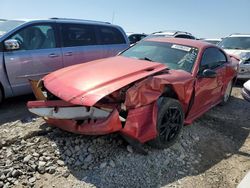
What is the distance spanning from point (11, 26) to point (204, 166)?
430 centimetres

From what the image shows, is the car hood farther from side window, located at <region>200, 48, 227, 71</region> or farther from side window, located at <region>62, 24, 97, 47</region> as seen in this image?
side window, located at <region>62, 24, 97, 47</region>

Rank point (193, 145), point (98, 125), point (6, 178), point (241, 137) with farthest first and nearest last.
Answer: point (241, 137), point (193, 145), point (98, 125), point (6, 178)

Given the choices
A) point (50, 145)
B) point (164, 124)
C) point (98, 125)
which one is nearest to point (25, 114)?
point (50, 145)

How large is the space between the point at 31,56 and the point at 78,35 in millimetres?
1360

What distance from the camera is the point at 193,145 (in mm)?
4562

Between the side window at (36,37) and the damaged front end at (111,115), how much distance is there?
216 centimetres

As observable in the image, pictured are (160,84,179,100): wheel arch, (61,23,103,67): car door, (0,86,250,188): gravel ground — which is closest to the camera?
(0,86,250,188): gravel ground

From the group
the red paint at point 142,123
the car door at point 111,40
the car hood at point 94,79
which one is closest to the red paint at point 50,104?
the car hood at point 94,79

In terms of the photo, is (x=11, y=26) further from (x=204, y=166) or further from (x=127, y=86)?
(x=204, y=166)

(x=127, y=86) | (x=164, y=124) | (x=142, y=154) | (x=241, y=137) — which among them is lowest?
(x=241, y=137)

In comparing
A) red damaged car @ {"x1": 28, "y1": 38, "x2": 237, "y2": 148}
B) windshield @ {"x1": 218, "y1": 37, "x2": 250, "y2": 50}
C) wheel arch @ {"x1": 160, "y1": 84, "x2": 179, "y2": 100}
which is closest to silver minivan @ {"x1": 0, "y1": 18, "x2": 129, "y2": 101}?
red damaged car @ {"x1": 28, "y1": 38, "x2": 237, "y2": 148}

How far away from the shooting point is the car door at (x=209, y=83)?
16.0 ft

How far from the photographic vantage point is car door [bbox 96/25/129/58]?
23.2ft

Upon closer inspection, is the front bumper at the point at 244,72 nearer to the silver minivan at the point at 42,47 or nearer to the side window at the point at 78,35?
the silver minivan at the point at 42,47
